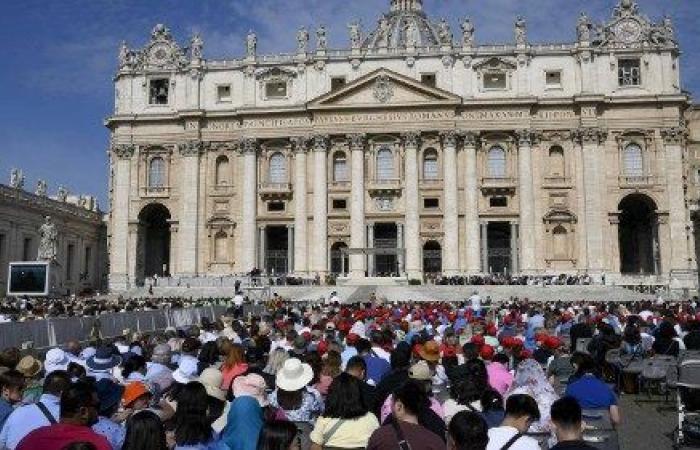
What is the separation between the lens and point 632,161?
59500mm

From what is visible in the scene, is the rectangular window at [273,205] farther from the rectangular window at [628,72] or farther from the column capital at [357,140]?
the rectangular window at [628,72]

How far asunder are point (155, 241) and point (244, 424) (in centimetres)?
6388

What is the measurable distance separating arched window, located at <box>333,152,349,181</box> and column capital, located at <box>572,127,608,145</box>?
19.6 metres

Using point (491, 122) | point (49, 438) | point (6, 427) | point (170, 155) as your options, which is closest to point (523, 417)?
point (49, 438)

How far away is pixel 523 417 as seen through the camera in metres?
6.16

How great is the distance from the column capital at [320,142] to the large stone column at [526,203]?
1636cm

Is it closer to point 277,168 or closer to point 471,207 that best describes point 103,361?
point 471,207

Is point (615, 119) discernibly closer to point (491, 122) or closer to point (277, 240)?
point (491, 122)

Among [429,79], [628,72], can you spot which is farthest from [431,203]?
[628,72]

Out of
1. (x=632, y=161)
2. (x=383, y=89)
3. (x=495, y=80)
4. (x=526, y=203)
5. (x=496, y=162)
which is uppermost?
(x=495, y=80)

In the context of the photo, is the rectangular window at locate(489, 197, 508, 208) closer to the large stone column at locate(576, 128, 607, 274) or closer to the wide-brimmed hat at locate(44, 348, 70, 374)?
the large stone column at locate(576, 128, 607, 274)

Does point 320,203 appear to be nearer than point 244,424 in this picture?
No

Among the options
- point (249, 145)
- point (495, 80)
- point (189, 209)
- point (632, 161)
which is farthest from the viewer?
point (189, 209)

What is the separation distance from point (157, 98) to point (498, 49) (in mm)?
31356
